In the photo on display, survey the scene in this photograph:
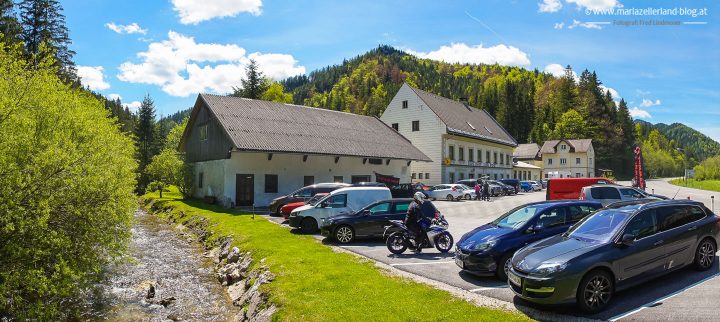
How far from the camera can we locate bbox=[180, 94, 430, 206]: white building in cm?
2823

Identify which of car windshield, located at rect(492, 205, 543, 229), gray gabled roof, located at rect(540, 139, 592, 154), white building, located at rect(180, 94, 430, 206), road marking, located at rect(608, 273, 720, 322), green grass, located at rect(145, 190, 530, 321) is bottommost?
green grass, located at rect(145, 190, 530, 321)

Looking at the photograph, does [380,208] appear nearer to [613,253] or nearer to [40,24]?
[613,253]

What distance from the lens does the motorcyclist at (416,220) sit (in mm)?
13008

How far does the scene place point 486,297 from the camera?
8.59 metres

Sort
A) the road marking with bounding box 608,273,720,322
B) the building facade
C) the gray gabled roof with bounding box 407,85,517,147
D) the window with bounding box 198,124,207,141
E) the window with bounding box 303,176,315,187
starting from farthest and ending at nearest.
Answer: the building facade, the gray gabled roof with bounding box 407,85,517,147, the window with bounding box 198,124,207,141, the window with bounding box 303,176,315,187, the road marking with bounding box 608,273,720,322

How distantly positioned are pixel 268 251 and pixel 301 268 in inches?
109

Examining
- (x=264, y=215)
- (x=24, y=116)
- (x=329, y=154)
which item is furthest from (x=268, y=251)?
(x=329, y=154)

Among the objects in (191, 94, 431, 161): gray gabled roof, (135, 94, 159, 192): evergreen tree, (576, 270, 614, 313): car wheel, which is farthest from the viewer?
(135, 94, 159, 192): evergreen tree

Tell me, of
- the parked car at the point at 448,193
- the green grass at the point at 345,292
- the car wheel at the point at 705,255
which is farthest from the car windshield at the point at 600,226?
the parked car at the point at 448,193

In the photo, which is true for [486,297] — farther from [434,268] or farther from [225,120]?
[225,120]

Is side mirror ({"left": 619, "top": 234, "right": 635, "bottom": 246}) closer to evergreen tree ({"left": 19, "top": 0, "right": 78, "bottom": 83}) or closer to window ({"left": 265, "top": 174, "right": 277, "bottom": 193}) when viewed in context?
window ({"left": 265, "top": 174, "right": 277, "bottom": 193})

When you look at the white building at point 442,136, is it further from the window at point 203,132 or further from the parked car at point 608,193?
the parked car at point 608,193

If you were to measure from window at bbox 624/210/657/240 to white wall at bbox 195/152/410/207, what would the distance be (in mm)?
23535

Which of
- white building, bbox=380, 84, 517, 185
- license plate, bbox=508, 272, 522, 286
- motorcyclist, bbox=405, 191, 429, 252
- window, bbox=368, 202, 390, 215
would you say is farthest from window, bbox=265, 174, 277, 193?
license plate, bbox=508, 272, 522, 286
